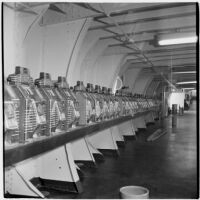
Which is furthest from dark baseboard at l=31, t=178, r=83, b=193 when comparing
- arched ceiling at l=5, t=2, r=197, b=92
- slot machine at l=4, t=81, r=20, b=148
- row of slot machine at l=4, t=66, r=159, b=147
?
arched ceiling at l=5, t=2, r=197, b=92

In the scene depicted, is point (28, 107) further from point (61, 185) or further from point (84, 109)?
point (61, 185)

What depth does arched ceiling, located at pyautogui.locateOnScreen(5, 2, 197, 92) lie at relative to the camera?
2768mm

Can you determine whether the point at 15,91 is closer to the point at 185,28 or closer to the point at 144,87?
the point at 185,28

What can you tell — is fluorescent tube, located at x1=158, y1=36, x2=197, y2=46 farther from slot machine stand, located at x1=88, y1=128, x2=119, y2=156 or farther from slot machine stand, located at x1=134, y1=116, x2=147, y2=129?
slot machine stand, located at x1=134, y1=116, x2=147, y2=129

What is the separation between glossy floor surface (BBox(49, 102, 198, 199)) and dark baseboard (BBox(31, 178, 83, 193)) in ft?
0.22

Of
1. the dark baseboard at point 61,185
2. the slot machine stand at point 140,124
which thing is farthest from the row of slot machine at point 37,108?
the slot machine stand at point 140,124

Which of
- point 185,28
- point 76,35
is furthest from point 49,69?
point 185,28

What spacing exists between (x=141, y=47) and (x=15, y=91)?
369 cm

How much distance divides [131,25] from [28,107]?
2.65 meters

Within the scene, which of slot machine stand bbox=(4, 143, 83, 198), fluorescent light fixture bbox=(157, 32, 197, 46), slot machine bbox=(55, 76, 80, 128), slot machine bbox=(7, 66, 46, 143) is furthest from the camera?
fluorescent light fixture bbox=(157, 32, 197, 46)

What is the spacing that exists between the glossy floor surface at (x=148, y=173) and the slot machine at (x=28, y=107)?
1155 mm

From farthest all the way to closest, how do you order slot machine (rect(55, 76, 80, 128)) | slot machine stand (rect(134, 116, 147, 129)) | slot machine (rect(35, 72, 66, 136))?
slot machine stand (rect(134, 116, 147, 129)), slot machine (rect(55, 76, 80, 128)), slot machine (rect(35, 72, 66, 136))

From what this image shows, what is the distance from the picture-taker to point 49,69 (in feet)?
9.59

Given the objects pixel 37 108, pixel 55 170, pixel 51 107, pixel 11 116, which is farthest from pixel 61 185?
pixel 11 116
